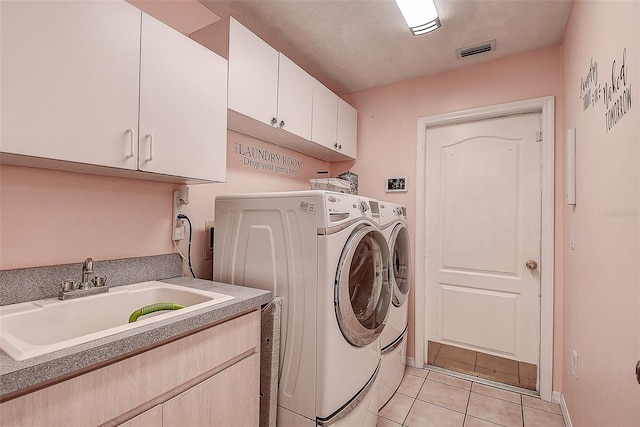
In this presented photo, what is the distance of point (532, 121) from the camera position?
93.0 inches

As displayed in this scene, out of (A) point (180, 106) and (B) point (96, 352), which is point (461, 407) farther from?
(A) point (180, 106)

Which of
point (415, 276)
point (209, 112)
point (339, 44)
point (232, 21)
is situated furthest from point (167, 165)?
point (415, 276)

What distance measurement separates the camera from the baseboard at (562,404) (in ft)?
6.20

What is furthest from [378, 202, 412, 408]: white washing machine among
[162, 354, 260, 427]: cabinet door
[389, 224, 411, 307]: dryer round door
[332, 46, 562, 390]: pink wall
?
[162, 354, 260, 427]: cabinet door

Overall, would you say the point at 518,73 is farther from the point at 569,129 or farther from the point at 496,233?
the point at 496,233

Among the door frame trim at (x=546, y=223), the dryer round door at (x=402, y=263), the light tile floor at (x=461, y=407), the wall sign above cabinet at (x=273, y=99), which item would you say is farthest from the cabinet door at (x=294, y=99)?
the light tile floor at (x=461, y=407)

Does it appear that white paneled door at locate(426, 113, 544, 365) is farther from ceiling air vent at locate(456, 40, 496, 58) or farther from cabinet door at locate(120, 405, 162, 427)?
cabinet door at locate(120, 405, 162, 427)

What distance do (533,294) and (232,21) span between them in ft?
8.72

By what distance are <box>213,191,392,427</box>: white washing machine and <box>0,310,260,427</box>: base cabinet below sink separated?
0.21 meters

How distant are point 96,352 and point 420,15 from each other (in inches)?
85.1

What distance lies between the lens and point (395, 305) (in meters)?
2.19

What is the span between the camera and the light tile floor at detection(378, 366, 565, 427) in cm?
194

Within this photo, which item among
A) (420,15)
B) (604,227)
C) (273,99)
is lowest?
(604,227)

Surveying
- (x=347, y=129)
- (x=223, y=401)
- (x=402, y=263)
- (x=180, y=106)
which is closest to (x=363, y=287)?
(x=402, y=263)
